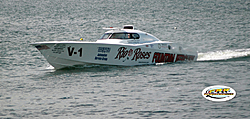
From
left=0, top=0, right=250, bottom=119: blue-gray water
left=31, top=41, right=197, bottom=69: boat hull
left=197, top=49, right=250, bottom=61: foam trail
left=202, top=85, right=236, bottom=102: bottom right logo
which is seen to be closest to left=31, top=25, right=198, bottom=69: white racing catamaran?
left=31, top=41, right=197, bottom=69: boat hull

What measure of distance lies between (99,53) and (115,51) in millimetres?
912

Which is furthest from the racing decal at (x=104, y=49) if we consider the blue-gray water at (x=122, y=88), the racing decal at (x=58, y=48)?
the racing decal at (x=58, y=48)

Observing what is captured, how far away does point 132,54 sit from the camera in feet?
63.0

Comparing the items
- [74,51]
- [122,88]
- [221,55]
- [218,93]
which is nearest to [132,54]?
[74,51]

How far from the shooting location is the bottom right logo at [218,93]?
12.8 m

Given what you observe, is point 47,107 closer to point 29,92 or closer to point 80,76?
point 29,92

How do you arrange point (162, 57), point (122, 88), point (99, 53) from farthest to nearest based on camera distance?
1. point (162, 57)
2. point (99, 53)
3. point (122, 88)

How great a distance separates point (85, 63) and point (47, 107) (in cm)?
638

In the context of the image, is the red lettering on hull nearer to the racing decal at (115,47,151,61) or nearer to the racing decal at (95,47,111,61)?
the racing decal at (115,47,151,61)

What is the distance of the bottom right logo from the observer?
12.8 meters

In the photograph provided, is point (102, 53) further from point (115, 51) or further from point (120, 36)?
point (120, 36)

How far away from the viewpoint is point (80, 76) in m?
16.7

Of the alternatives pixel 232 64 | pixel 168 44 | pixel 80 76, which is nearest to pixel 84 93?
pixel 80 76

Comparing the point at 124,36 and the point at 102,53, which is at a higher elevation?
the point at 124,36
